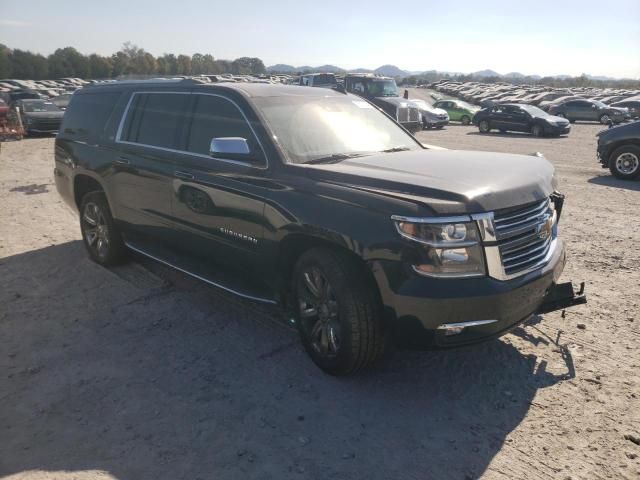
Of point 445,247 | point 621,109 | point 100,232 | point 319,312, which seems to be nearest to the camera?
point 445,247

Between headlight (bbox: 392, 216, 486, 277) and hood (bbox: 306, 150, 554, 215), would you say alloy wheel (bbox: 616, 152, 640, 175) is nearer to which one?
hood (bbox: 306, 150, 554, 215)

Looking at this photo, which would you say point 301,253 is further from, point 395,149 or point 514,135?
point 514,135

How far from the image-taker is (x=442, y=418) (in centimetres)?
316

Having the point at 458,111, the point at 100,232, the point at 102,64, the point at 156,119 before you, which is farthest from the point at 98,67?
the point at 156,119

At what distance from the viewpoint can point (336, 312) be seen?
3.40m

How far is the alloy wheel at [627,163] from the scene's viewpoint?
35.5 ft

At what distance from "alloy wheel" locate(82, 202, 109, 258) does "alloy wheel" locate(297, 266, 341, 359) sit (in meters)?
3.08

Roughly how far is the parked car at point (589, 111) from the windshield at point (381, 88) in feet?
46.6

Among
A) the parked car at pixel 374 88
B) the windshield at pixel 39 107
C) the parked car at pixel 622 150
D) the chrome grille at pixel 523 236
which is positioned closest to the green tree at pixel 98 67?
the windshield at pixel 39 107

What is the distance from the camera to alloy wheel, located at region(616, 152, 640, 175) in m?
10.8

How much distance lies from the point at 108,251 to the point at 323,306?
3.25 metres

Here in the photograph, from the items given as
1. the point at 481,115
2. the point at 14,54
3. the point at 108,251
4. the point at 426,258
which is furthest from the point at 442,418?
the point at 14,54

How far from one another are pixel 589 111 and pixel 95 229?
3037 centimetres

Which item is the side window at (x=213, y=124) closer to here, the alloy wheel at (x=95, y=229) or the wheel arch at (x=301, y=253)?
the wheel arch at (x=301, y=253)
